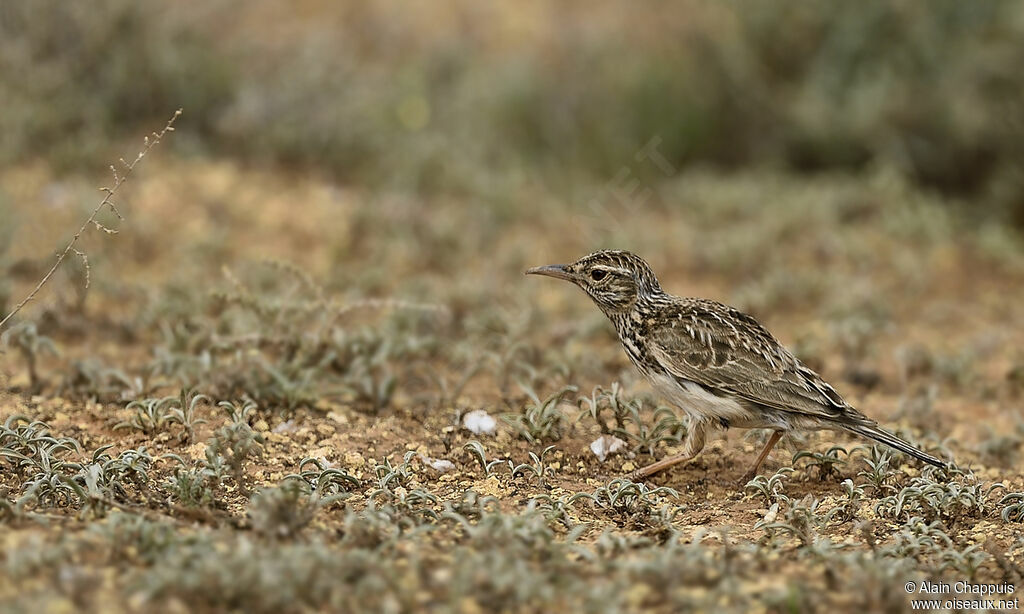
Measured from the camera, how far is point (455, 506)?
398 centimetres

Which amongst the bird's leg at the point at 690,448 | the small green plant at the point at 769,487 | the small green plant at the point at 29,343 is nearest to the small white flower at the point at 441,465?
the bird's leg at the point at 690,448

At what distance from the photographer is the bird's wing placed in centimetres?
462

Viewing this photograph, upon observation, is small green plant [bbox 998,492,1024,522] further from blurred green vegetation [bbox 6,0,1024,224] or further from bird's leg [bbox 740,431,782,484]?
blurred green vegetation [bbox 6,0,1024,224]

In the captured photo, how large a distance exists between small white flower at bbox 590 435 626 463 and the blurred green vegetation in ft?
12.8

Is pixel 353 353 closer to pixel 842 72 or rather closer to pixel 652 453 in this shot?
pixel 652 453

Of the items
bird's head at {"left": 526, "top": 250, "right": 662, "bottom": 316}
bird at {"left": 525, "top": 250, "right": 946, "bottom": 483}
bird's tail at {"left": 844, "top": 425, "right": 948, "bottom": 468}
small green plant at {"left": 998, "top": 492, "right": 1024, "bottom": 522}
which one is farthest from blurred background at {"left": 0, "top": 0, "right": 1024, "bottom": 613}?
bird's head at {"left": 526, "top": 250, "right": 662, "bottom": 316}

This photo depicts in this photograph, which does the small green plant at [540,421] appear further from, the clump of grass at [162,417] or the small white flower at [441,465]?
the clump of grass at [162,417]

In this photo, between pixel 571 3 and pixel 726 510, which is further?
pixel 571 3

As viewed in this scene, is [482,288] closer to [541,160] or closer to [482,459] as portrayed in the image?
[482,459]

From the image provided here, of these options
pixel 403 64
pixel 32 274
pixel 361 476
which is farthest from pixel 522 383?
pixel 403 64

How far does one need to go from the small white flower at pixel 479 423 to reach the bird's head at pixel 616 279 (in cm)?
65

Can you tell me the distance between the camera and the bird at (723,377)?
461cm

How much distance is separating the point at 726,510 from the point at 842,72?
608 centimetres

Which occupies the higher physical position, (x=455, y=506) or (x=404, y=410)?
(x=404, y=410)
